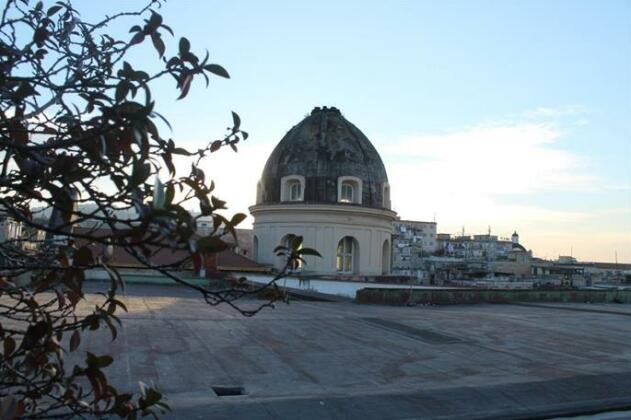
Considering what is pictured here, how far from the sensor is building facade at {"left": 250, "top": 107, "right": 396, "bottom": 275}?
44.6 m

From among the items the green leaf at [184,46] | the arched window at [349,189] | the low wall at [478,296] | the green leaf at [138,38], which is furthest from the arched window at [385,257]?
the green leaf at [184,46]

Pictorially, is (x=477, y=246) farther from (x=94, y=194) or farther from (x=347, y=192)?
(x=94, y=194)

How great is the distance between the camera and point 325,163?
46.2 meters

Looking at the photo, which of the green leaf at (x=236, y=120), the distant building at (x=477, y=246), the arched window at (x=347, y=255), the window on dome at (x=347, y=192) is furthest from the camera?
the distant building at (x=477, y=246)

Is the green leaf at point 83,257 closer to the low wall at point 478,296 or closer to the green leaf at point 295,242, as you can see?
the green leaf at point 295,242

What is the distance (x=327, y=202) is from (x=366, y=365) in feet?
114

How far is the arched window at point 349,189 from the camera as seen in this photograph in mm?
45781

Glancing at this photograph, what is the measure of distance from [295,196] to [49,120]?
43731 mm

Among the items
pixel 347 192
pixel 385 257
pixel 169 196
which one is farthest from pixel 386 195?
pixel 169 196

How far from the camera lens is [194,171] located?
264cm

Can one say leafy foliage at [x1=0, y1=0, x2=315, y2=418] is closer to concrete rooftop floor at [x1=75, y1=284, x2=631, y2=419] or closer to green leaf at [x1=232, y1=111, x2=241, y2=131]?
green leaf at [x1=232, y1=111, x2=241, y2=131]

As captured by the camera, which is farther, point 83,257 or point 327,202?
point 327,202

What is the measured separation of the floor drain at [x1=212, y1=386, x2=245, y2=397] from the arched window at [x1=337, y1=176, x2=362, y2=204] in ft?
123

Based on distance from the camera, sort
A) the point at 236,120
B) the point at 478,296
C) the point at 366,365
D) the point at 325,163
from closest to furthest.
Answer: the point at 236,120, the point at 366,365, the point at 478,296, the point at 325,163
